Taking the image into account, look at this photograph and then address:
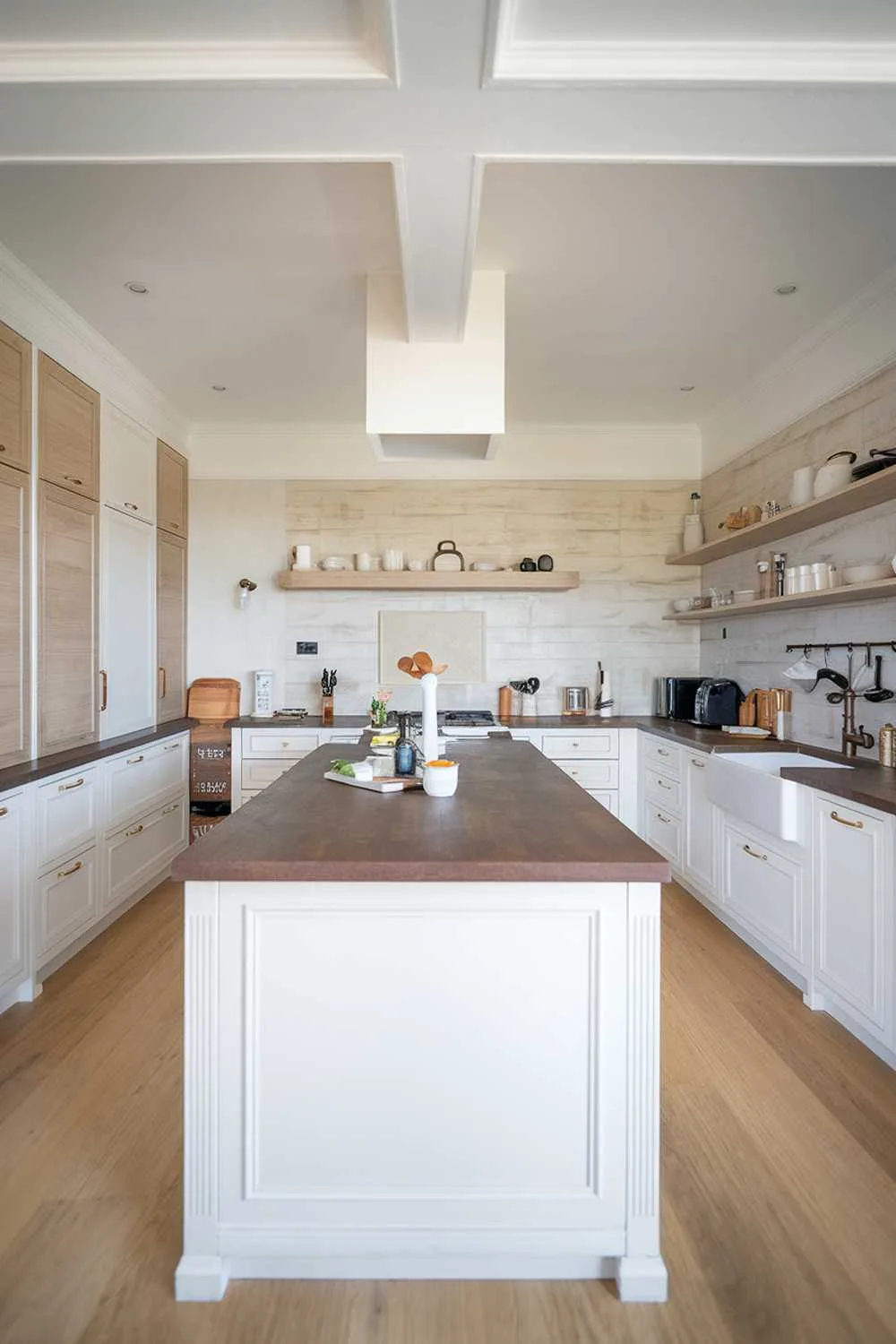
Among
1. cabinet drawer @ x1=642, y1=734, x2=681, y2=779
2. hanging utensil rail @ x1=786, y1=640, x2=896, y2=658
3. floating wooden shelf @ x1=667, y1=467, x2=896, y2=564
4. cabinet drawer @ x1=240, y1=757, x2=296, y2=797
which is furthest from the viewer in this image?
cabinet drawer @ x1=240, y1=757, x2=296, y2=797

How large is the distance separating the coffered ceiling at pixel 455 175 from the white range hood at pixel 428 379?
0.31 ft

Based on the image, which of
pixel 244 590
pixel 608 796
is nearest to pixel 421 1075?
pixel 608 796

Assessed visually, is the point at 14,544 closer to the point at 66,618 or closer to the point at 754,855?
the point at 66,618

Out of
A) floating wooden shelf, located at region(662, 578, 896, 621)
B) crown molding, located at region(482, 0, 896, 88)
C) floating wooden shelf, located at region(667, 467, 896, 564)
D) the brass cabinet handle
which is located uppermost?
crown molding, located at region(482, 0, 896, 88)

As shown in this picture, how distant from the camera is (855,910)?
2320 mm

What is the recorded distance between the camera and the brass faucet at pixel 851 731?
3.04 meters

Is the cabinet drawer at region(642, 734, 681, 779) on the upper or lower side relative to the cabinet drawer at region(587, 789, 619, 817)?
upper

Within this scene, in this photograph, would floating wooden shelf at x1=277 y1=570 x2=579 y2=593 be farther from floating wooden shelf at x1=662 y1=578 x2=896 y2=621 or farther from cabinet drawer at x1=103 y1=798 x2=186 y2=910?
cabinet drawer at x1=103 y1=798 x2=186 y2=910

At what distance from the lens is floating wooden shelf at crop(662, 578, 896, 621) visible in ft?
8.98

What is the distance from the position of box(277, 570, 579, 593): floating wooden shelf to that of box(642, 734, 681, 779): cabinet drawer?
1.16m

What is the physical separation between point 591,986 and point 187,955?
2.69 feet

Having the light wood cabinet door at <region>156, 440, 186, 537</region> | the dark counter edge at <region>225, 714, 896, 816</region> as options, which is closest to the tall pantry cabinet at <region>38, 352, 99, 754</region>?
the light wood cabinet door at <region>156, 440, 186, 537</region>

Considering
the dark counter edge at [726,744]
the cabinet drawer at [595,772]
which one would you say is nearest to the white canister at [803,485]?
the dark counter edge at [726,744]

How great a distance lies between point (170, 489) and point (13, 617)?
1955 millimetres
